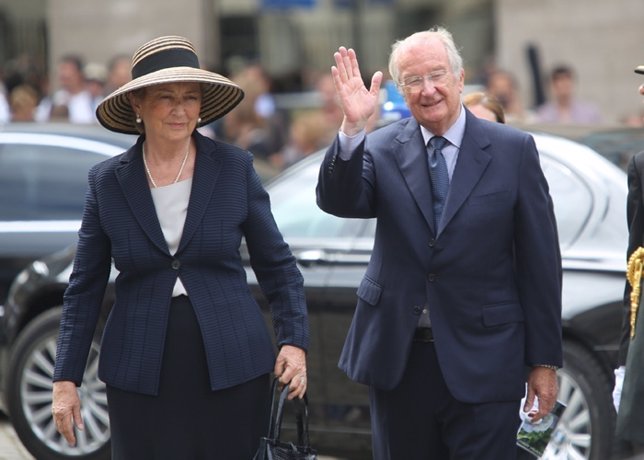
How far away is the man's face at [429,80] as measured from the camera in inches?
192

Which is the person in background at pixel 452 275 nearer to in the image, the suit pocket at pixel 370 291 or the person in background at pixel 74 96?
the suit pocket at pixel 370 291

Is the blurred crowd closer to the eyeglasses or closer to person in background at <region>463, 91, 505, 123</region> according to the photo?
person in background at <region>463, 91, 505, 123</region>

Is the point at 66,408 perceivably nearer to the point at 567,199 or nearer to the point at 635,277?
the point at 635,277

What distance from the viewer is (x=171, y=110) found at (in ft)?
15.8

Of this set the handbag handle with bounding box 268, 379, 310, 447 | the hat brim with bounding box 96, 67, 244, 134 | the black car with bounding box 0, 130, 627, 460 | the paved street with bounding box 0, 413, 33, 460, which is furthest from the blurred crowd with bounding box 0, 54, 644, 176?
the handbag handle with bounding box 268, 379, 310, 447

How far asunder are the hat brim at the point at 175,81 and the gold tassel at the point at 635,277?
1404 mm

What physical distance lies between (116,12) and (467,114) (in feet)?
55.0

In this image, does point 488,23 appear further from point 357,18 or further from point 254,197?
point 254,197

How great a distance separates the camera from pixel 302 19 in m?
24.0

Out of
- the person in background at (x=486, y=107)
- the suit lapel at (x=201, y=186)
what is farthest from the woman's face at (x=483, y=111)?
the suit lapel at (x=201, y=186)

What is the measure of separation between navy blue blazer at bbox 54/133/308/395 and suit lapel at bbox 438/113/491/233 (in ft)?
1.80

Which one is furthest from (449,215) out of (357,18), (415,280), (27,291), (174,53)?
(357,18)

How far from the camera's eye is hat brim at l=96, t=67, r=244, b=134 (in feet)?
15.7

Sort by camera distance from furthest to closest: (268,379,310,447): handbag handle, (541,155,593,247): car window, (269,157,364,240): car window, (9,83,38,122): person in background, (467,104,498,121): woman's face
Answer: (9,83,38,122): person in background → (269,157,364,240): car window → (541,155,593,247): car window → (467,104,498,121): woman's face → (268,379,310,447): handbag handle
